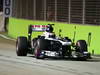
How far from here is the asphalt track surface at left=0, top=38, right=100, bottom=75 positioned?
14.0m

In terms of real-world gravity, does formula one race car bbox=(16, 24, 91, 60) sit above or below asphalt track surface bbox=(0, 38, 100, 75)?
above

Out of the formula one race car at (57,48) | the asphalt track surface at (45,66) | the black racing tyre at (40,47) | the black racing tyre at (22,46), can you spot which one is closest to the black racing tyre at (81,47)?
the formula one race car at (57,48)

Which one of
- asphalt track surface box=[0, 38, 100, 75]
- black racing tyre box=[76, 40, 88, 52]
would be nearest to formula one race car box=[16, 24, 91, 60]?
black racing tyre box=[76, 40, 88, 52]

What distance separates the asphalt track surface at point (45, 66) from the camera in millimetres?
13992

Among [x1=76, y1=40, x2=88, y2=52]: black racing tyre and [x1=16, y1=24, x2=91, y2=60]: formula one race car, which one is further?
[x1=76, y1=40, x2=88, y2=52]: black racing tyre

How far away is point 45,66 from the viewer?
15.5 m

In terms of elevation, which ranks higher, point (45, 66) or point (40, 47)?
point (40, 47)

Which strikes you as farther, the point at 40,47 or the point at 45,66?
the point at 40,47

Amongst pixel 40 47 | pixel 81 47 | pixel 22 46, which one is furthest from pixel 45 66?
pixel 22 46

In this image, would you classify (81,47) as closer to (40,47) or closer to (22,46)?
(40,47)

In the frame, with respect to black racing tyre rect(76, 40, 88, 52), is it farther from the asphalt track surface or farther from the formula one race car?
the asphalt track surface

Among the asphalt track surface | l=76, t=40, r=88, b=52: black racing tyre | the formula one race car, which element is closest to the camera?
the asphalt track surface

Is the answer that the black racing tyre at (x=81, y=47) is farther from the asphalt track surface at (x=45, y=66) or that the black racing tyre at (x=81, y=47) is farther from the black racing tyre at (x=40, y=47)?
the black racing tyre at (x=40, y=47)

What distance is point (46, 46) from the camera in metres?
17.5
